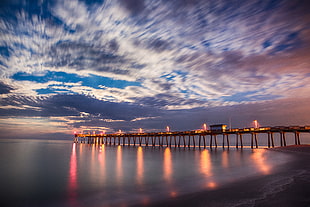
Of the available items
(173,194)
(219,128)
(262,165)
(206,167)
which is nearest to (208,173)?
(206,167)

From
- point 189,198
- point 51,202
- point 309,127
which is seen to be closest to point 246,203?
point 189,198

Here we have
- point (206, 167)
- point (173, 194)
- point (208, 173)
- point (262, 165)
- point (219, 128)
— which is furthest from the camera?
point (219, 128)

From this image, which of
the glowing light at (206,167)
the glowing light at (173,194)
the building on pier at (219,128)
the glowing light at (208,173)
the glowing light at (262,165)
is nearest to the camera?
the glowing light at (173,194)

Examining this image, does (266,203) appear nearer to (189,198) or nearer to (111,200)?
(189,198)

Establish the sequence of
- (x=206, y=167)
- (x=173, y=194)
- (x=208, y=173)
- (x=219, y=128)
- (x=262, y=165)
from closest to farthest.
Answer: (x=173, y=194) < (x=208, y=173) < (x=262, y=165) < (x=206, y=167) < (x=219, y=128)

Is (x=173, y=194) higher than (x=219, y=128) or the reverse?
the reverse

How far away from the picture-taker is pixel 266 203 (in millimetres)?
8398

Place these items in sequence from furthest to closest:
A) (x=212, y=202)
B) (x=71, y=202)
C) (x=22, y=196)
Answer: (x=22, y=196), (x=71, y=202), (x=212, y=202)

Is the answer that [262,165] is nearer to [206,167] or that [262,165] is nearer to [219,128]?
[206,167]

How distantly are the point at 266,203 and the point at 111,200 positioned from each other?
7.91 meters

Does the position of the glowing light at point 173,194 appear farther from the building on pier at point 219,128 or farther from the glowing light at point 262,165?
the building on pier at point 219,128

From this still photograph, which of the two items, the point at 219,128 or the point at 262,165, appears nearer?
the point at 262,165

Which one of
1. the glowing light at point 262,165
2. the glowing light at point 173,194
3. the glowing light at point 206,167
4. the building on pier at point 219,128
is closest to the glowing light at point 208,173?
the glowing light at point 206,167

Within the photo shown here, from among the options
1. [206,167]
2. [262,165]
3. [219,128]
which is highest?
[219,128]
